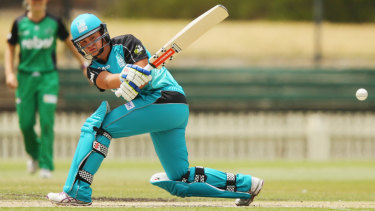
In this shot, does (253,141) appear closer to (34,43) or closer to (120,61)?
(34,43)

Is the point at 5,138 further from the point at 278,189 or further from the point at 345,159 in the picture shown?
the point at 278,189

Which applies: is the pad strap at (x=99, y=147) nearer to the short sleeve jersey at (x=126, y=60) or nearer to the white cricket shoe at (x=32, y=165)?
the short sleeve jersey at (x=126, y=60)

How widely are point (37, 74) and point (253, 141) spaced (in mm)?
7296

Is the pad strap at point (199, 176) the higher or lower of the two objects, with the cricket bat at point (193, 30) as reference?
lower

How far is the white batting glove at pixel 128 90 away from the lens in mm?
6105

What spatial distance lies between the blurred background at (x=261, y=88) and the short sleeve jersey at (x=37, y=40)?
603cm

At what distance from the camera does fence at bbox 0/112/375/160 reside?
16203 millimetres

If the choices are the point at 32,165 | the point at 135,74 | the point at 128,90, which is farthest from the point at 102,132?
the point at 32,165

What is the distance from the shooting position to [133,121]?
6.32m

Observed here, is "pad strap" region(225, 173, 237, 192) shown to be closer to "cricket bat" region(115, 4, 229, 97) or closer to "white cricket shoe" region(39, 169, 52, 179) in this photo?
"cricket bat" region(115, 4, 229, 97)

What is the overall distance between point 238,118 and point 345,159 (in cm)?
254

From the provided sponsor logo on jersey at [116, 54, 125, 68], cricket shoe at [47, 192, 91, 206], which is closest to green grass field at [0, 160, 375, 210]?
cricket shoe at [47, 192, 91, 206]

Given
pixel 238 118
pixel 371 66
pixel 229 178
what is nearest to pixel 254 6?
pixel 371 66

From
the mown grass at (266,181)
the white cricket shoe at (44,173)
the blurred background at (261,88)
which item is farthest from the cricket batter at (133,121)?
the blurred background at (261,88)
